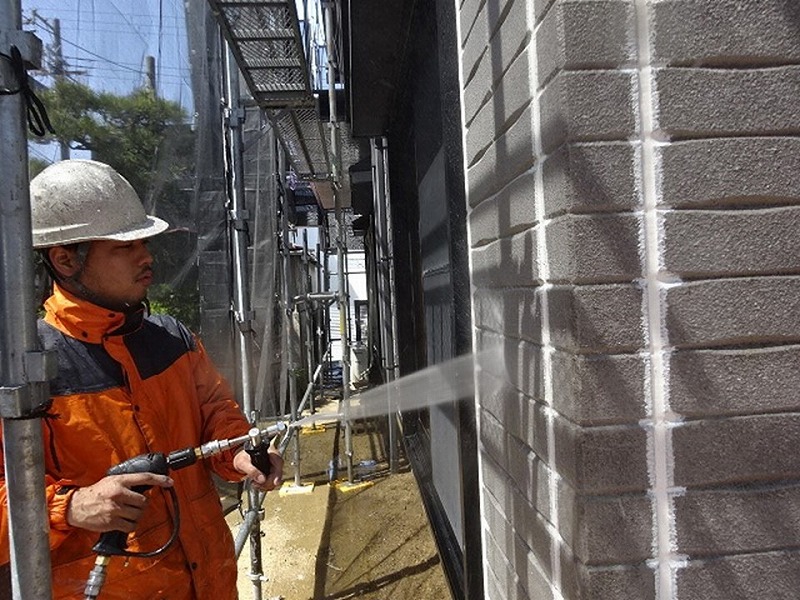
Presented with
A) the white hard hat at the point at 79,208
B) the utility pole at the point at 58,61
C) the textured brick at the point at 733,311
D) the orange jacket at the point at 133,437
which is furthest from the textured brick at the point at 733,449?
the utility pole at the point at 58,61

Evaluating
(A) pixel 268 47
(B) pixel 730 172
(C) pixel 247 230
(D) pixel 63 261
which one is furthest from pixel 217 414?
(A) pixel 268 47

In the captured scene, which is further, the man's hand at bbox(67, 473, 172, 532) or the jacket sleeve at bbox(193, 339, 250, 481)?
the jacket sleeve at bbox(193, 339, 250, 481)

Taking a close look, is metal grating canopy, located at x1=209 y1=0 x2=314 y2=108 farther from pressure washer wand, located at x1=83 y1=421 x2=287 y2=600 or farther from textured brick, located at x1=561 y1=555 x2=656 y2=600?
textured brick, located at x1=561 y1=555 x2=656 y2=600

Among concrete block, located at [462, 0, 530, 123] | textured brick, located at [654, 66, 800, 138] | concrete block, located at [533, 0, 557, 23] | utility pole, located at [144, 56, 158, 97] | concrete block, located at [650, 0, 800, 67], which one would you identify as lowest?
textured brick, located at [654, 66, 800, 138]

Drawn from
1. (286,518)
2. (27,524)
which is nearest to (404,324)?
(286,518)

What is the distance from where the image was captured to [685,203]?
101 cm

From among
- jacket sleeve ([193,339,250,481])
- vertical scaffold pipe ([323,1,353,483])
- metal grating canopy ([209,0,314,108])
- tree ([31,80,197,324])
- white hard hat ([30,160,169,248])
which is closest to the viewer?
white hard hat ([30,160,169,248])

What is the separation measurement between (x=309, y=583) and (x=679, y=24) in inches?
187

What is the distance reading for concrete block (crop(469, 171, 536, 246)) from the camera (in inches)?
48.1

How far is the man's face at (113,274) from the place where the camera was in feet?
6.66

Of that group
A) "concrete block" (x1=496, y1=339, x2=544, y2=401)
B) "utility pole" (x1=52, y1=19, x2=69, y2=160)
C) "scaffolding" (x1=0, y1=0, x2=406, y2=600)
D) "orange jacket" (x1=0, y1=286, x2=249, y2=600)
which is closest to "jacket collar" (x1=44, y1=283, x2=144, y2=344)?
"orange jacket" (x1=0, y1=286, x2=249, y2=600)

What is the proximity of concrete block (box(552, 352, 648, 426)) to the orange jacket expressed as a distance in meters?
1.56

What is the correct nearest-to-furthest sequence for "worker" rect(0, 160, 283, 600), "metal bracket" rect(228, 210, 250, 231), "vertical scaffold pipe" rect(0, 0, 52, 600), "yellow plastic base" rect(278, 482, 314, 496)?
"vertical scaffold pipe" rect(0, 0, 52, 600), "worker" rect(0, 160, 283, 600), "metal bracket" rect(228, 210, 250, 231), "yellow plastic base" rect(278, 482, 314, 496)

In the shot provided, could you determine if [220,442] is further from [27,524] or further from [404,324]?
[404,324]
